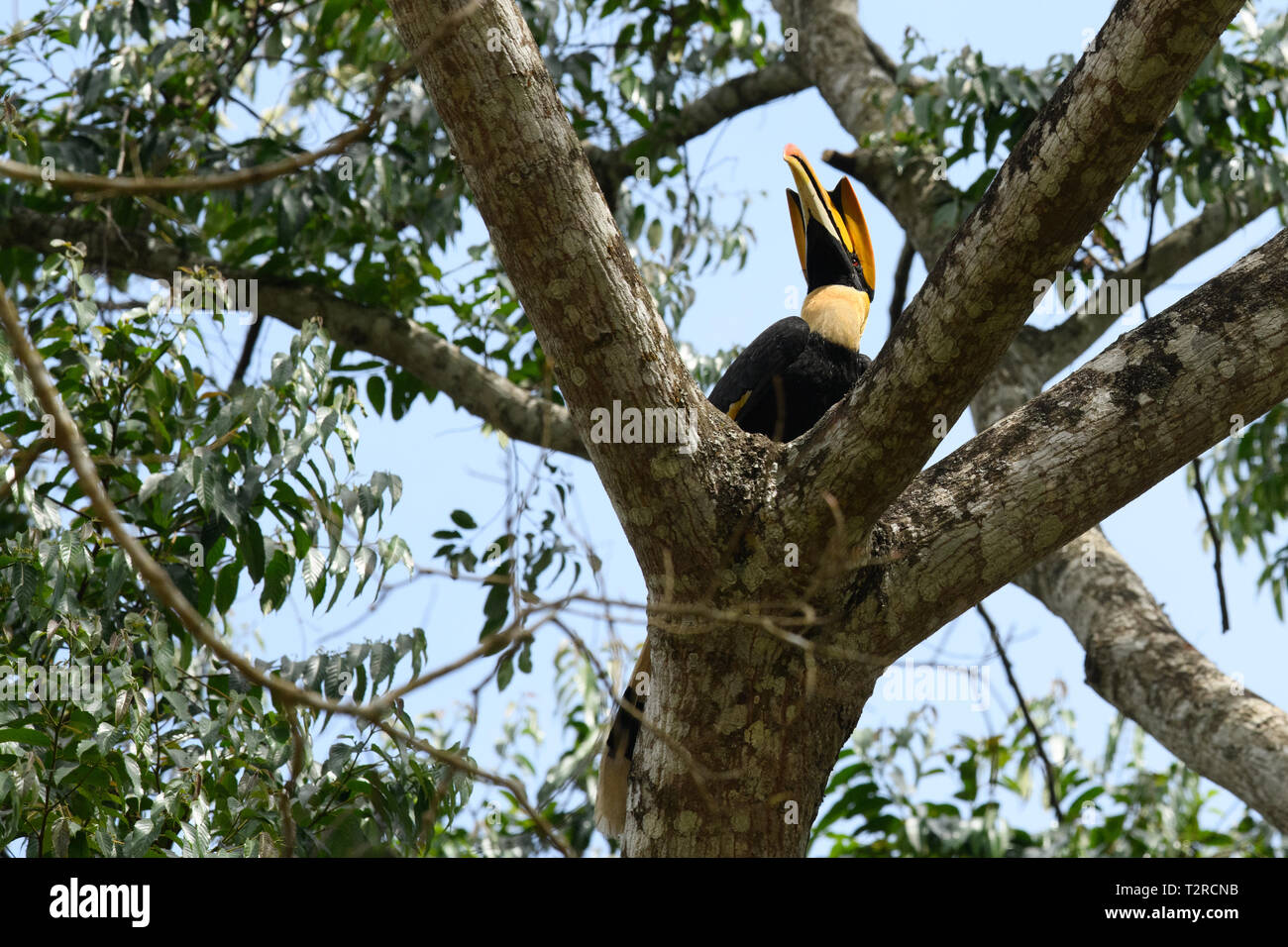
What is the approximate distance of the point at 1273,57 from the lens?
445 cm

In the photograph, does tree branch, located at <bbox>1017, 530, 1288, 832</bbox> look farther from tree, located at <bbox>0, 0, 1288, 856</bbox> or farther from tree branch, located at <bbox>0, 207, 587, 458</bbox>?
tree branch, located at <bbox>0, 207, 587, 458</bbox>

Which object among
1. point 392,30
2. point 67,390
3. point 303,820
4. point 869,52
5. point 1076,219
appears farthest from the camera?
point 869,52

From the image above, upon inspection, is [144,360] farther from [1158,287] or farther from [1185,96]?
[1158,287]

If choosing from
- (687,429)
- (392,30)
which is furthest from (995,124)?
(687,429)

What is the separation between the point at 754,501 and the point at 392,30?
10.1 feet

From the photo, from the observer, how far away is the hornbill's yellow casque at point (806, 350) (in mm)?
2943

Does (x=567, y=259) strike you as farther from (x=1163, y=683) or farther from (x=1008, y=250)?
(x=1163, y=683)

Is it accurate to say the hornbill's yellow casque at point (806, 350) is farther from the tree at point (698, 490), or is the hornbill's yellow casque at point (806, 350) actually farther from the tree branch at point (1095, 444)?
the tree branch at point (1095, 444)

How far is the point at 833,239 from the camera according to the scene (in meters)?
4.30

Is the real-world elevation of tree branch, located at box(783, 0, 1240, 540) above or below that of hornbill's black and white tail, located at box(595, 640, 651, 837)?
above

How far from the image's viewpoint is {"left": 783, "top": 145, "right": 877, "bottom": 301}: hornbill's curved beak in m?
4.30

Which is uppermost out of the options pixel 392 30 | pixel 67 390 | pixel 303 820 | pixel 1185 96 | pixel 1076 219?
pixel 392 30

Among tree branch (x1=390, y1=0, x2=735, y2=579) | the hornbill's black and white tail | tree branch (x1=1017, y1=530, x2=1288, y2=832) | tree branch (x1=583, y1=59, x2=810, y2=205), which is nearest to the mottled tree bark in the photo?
tree branch (x1=390, y1=0, x2=735, y2=579)

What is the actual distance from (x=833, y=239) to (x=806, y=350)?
29.8 inches
